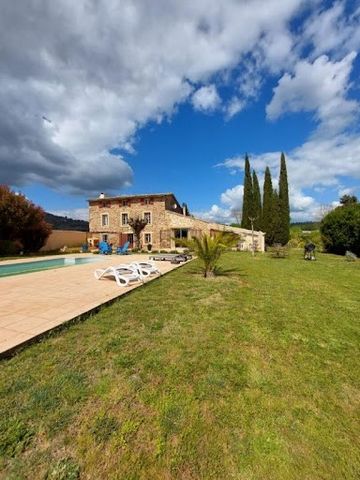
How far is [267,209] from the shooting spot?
34125 millimetres

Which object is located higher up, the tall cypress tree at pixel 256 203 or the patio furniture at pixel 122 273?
the tall cypress tree at pixel 256 203

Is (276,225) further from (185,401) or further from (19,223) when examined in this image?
(185,401)

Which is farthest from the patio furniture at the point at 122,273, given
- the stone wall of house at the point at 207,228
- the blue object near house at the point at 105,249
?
the stone wall of house at the point at 207,228

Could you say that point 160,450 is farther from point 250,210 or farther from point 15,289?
point 250,210

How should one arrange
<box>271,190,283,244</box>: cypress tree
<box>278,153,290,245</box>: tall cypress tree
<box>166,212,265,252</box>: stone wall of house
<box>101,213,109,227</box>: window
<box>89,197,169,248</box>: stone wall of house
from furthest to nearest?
<box>278,153,290,245</box>: tall cypress tree, <box>271,190,283,244</box>: cypress tree, <box>101,213,109,227</box>: window, <box>89,197,169,248</box>: stone wall of house, <box>166,212,265,252</box>: stone wall of house

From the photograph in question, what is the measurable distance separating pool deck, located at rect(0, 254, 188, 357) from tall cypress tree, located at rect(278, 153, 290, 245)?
2879 cm

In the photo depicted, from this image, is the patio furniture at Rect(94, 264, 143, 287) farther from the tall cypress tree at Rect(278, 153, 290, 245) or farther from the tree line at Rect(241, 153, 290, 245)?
the tall cypress tree at Rect(278, 153, 290, 245)

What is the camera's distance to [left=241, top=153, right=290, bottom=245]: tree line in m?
33.2

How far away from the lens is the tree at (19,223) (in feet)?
63.6

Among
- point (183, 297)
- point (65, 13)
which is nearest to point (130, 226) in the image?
point (65, 13)

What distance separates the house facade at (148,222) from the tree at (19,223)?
747 cm

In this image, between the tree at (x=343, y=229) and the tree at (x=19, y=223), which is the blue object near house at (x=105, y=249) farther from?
the tree at (x=343, y=229)

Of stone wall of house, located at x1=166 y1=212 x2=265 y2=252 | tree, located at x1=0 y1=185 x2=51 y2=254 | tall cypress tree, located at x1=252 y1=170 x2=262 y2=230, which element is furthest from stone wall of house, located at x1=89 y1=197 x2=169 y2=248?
tall cypress tree, located at x1=252 y1=170 x2=262 y2=230

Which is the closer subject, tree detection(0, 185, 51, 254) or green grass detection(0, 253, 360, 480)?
green grass detection(0, 253, 360, 480)
